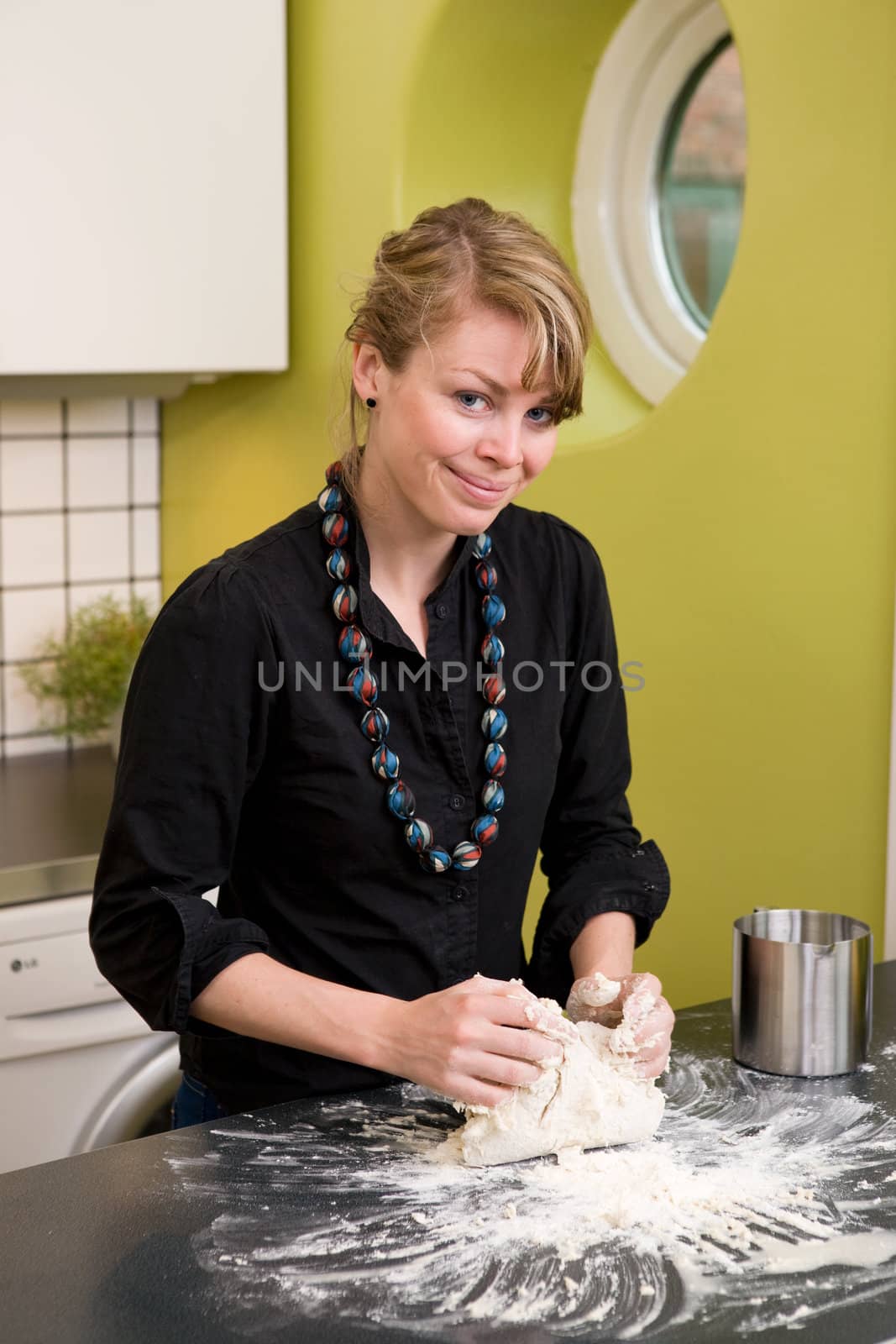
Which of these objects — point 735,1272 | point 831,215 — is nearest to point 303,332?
point 831,215

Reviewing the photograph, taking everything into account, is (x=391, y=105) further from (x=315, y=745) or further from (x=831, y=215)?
(x=315, y=745)

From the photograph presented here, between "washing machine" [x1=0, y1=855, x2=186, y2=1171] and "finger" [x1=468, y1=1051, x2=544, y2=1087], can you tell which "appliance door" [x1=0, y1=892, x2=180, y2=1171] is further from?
"finger" [x1=468, y1=1051, x2=544, y2=1087]

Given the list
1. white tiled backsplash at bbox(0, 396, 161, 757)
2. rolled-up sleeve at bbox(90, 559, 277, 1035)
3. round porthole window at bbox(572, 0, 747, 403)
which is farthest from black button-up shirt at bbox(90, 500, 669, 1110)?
white tiled backsplash at bbox(0, 396, 161, 757)

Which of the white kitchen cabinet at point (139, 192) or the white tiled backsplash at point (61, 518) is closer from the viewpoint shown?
the white kitchen cabinet at point (139, 192)

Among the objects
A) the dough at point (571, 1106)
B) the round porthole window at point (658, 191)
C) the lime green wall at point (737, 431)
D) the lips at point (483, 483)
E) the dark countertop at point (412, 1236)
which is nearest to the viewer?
the dark countertop at point (412, 1236)

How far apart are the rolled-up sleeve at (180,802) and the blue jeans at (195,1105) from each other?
0.14m

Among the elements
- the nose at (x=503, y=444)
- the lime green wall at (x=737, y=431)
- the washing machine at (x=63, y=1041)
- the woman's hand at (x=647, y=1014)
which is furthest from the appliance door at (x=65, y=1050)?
Result: the nose at (x=503, y=444)

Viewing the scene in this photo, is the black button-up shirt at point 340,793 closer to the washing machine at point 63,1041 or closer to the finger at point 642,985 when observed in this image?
the finger at point 642,985

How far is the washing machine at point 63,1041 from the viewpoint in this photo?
1900 millimetres

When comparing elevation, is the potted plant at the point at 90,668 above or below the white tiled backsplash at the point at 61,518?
below

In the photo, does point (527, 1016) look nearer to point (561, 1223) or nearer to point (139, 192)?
point (561, 1223)

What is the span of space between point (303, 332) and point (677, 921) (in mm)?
1065

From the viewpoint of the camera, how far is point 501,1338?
0.81 metres

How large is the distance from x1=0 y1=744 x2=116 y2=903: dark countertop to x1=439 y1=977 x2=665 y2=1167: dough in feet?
3.20
